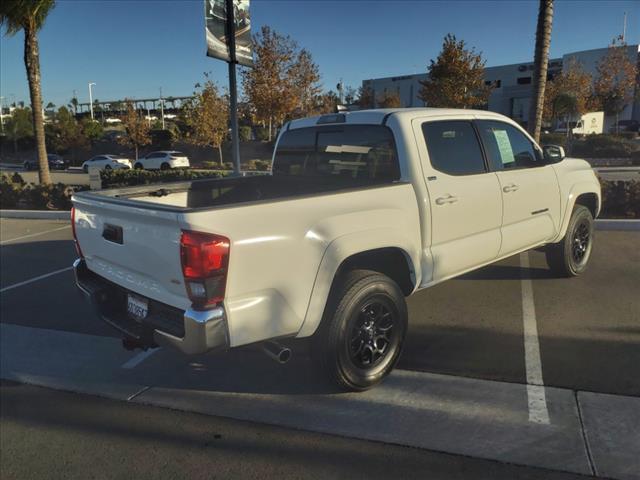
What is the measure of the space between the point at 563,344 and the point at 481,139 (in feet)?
6.32

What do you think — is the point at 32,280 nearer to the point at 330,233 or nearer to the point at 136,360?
the point at 136,360

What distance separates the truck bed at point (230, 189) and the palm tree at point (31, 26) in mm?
12290

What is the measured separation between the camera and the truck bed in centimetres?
413

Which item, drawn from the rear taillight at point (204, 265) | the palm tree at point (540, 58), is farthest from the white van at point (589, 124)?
the rear taillight at point (204, 265)

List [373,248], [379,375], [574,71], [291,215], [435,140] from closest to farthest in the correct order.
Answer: [291,215]
[373,248]
[379,375]
[435,140]
[574,71]

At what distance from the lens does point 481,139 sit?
14.8ft

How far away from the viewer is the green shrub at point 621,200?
9094 millimetres

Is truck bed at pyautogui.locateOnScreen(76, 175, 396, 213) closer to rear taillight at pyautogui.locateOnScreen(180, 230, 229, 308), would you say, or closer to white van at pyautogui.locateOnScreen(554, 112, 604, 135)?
rear taillight at pyautogui.locateOnScreen(180, 230, 229, 308)

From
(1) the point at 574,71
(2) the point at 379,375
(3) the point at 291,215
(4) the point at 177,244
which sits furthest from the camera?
(1) the point at 574,71

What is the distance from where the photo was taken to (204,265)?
8.62ft

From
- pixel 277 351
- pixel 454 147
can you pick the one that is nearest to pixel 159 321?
pixel 277 351

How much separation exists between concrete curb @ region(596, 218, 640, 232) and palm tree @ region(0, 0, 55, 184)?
14.3 meters

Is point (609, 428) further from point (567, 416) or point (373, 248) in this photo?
point (373, 248)

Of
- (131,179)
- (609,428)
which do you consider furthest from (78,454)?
(131,179)
